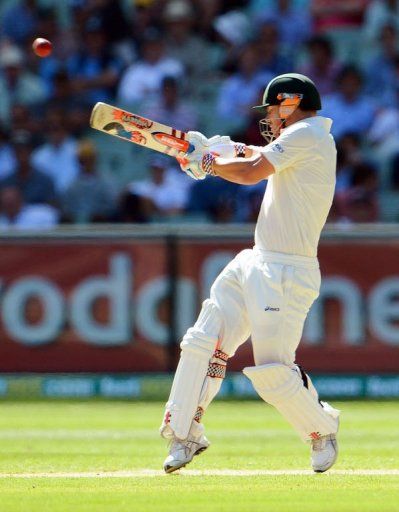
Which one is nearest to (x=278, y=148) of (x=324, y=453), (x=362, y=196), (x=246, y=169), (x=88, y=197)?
(x=246, y=169)

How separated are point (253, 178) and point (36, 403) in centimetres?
553

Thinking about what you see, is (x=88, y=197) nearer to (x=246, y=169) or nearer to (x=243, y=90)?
(x=243, y=90)

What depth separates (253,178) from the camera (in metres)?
6.29

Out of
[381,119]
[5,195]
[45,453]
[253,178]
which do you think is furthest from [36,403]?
[253,178]

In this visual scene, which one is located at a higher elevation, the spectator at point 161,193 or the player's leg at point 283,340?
the spectator at point 161,193

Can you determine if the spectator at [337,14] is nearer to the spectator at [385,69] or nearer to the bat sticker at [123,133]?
the spectator at [385,69]

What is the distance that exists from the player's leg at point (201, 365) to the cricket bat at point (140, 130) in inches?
25.8

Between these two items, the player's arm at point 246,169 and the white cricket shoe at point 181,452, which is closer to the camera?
the player's arm at point 246,169

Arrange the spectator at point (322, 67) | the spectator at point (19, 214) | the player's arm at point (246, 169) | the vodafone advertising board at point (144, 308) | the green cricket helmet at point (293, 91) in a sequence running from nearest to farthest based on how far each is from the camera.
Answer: the player's arm at point (246, 169)
the green cricket helmet at point (293, 91)
the vodafone advertising board at point (144, 308)
the spectator at point (19, 214)
the spectator at point (322, 67)

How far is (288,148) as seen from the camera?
6359 mm

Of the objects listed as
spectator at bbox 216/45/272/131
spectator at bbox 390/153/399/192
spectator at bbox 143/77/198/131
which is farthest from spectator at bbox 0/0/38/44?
spectator at bbox 390/153/399/192

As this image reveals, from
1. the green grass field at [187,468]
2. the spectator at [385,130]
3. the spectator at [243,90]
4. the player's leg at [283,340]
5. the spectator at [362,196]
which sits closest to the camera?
the green grass field at [187,468]

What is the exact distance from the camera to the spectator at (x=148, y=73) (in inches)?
555

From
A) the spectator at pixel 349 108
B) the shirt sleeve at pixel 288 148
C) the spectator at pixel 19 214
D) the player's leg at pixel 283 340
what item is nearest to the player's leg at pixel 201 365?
the player's leg at pixel 283 340
